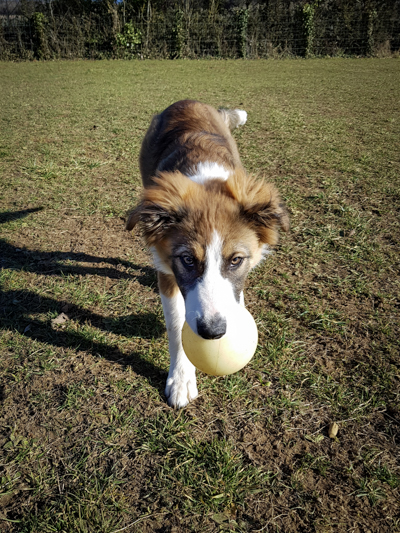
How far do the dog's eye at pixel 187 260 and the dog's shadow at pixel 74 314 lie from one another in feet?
3.57

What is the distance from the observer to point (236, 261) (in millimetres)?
2721

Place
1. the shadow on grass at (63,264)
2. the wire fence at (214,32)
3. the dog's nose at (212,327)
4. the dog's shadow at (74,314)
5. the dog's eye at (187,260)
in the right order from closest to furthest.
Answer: the dog's nose at (212,327) → the dog's eye at (187,260) → the dog's shadow at (74,314) → the shadow on grass at (63,264) → the wire fence at (214,32)

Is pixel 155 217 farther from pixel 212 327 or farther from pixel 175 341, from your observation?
pixel 175 341

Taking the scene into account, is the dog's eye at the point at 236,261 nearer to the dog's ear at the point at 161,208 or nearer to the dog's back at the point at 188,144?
the dog's ear at the point at 161,208

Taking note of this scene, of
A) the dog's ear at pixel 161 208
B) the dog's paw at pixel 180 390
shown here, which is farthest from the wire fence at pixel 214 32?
the dog's paw at pixel 180 390

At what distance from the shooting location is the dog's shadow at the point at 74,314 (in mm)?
3445

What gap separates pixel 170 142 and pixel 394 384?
10.2 ft

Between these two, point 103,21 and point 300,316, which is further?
point 103,21

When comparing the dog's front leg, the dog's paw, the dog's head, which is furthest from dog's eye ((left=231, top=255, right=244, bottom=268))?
the dog's paw

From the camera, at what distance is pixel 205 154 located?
3.56 meters

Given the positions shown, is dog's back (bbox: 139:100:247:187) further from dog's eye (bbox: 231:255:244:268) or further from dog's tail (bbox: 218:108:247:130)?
dog's eye (bbox: 231:255:244:268)

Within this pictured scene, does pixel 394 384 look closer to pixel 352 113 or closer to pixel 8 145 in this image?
pixel 8 145

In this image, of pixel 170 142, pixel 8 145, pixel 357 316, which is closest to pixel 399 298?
pixel 357 316

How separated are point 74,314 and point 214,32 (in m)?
28.0
